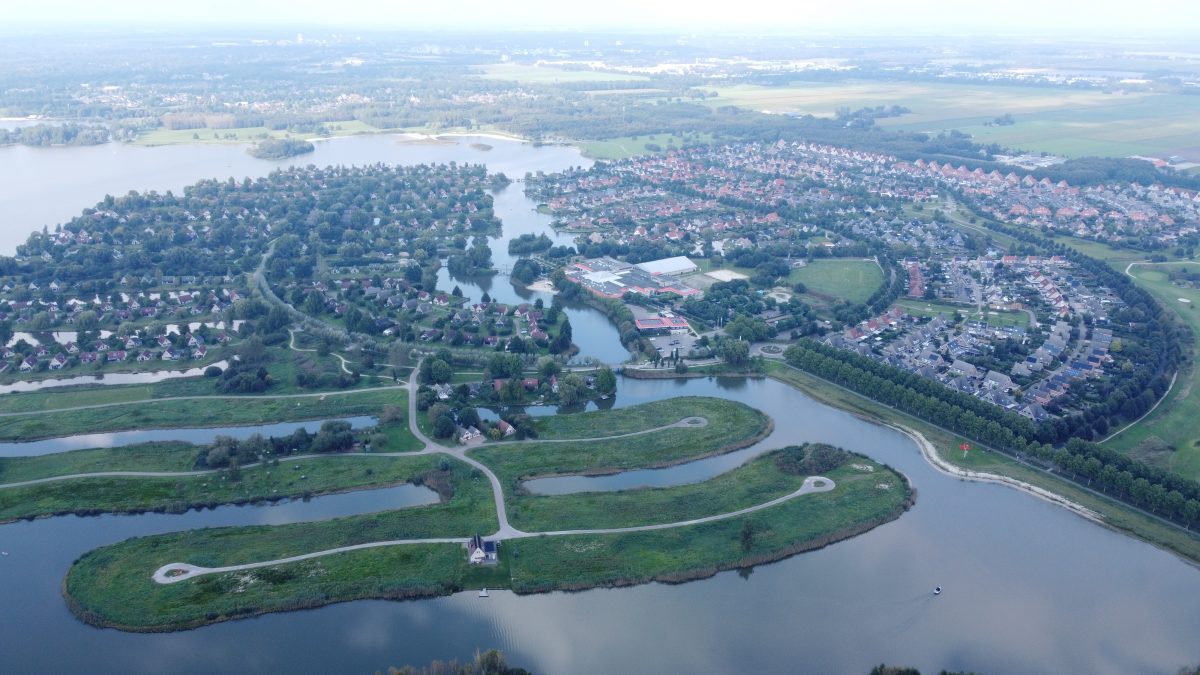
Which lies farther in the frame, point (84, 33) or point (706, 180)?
point (84, 33)

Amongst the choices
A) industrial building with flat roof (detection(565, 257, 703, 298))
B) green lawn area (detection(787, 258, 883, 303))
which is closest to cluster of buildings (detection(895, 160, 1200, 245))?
green lawn area (detection(787, 258, 883, 303))

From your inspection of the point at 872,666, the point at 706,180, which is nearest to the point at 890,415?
the point at 872,666

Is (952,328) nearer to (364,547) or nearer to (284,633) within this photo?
(364,547)

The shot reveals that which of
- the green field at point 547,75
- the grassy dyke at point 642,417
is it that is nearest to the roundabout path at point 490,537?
the grassy dyke at point 642,417

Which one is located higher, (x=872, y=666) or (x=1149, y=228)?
(x=1149, y=228)

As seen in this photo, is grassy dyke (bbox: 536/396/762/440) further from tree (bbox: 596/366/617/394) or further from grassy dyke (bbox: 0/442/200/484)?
grassy dyke (bbox: 0/442/200/484)

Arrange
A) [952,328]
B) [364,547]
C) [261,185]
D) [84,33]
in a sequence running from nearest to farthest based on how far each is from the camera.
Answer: [364,547]
[952,328]
[261,185]
[84,33]
